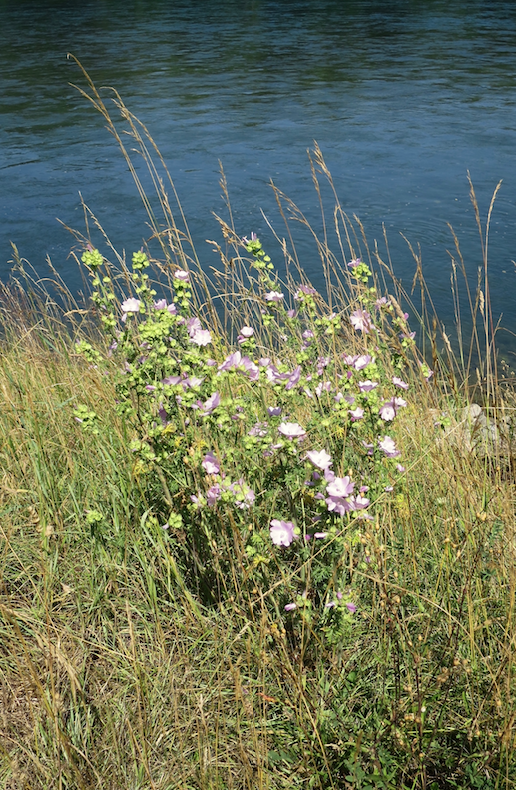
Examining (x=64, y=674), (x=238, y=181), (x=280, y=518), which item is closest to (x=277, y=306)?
(x=280, y=518)

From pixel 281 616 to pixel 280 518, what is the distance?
242 millimetres

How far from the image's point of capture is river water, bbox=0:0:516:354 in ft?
22.9

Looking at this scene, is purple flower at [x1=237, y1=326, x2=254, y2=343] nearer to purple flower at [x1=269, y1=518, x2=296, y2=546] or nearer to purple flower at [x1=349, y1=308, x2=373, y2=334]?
purple flower at [x1=349, y1=308, x2=373, y2=334]

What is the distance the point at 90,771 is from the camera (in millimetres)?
1567

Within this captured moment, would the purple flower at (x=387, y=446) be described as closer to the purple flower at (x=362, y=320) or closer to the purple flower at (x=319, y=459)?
the purple flower at (x=319, y=459)

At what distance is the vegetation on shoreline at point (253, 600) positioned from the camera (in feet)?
5.14

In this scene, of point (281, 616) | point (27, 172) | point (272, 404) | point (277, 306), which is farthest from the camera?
point (27, 172)

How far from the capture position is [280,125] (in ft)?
33.3

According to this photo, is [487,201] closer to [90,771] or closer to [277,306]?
[277,306]

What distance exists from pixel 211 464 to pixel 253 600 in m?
0.39

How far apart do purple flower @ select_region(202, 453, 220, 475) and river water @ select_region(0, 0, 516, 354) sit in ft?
12.4

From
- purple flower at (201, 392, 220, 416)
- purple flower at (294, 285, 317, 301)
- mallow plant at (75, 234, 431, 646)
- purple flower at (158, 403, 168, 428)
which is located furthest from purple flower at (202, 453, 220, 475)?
purple flower at (294, 285, 317, 301)

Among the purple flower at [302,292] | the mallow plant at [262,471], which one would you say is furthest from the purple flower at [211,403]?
the purple flower at [302,292]

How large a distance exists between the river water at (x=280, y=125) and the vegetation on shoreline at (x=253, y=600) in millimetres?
3520
